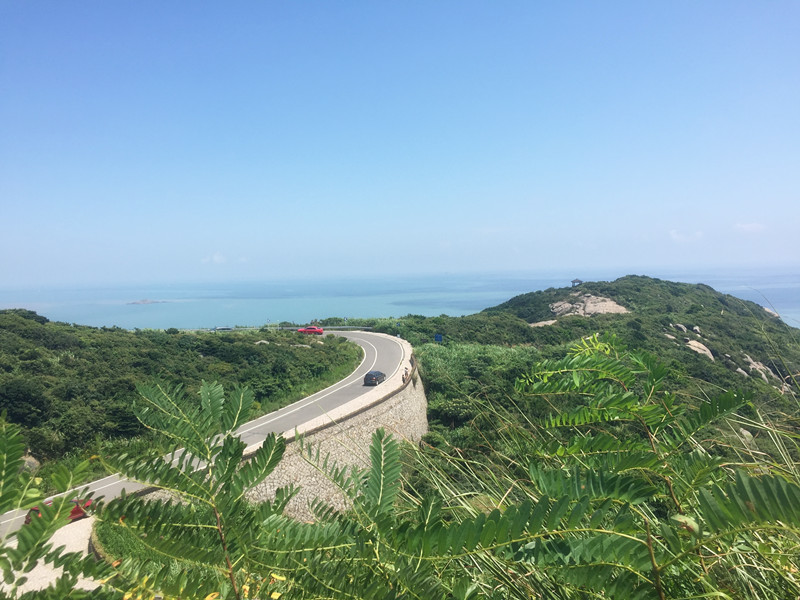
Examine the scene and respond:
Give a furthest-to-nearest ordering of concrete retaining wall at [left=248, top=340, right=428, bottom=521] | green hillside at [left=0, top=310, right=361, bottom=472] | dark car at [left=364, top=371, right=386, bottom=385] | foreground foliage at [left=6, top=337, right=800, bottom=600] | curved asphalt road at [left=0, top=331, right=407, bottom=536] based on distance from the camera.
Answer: dark car at [left=364, top=371, right=386, bottom=385]
green hillside at [left=0, top=310, right=361, bottom=472]
curved asphalt road at [left=0, top=331, right=407, bottom=536]
concrete retaining wall at [left=248, top=340, right=428, bottom=521]
foreground foliage at [left=6, top=337, right=800, bottom=600]

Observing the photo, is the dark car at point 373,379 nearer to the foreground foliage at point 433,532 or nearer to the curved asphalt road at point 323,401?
the curved asphalt road at point 323,401

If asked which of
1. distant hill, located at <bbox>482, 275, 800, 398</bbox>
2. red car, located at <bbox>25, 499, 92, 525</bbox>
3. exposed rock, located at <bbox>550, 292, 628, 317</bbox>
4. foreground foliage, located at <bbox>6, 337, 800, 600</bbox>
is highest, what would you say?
red car, located at <bbox>25, 499, 92, 525</bbox>

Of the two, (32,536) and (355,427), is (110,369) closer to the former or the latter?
(355,427)

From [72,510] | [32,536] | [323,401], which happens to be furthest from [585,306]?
[32,536]

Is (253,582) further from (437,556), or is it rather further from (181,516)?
(437,556)

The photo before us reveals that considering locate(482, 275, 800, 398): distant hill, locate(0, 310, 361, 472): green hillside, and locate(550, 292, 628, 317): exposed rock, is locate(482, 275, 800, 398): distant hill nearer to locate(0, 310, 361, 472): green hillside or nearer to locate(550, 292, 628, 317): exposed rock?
locate(550, 292, 628, 317): exposed rock

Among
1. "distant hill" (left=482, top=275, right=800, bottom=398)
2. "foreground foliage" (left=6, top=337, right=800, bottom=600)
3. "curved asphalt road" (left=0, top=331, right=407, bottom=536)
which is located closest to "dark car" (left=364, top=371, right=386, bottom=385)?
"curved asphalt road" (left=0, top=331, right=407, bottom=536)

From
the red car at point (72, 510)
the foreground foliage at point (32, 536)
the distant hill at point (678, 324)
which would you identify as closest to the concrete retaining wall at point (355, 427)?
the distant hill at point (678, 324)

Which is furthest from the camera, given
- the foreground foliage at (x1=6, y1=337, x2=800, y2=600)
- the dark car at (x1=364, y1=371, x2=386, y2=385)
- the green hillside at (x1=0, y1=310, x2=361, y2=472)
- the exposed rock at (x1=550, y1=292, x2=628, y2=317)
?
the exposed rock at (x1=550, y1=292, x2=628, y2=317)
